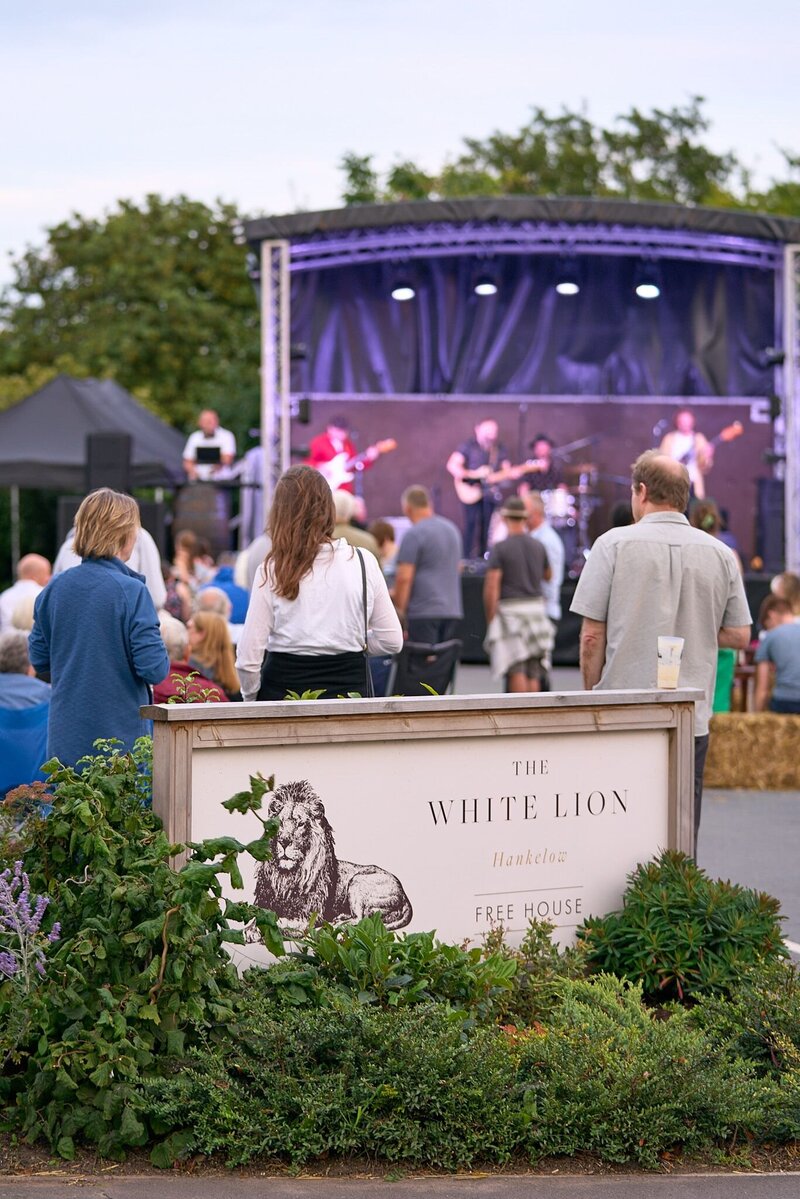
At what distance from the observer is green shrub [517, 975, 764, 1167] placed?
4.02 metres

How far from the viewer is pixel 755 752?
10711mm

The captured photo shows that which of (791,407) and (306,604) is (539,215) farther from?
(306,604)

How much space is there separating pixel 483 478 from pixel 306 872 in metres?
14.0

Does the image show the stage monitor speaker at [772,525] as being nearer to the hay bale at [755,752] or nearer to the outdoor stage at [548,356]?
the outdoor stage at [548,356]

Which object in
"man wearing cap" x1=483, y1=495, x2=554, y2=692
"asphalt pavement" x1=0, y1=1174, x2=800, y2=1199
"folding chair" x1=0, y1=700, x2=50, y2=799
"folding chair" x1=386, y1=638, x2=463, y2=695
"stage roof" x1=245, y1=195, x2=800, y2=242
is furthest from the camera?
"stage roof" x1=245, y1=195, x2=800, y2=242

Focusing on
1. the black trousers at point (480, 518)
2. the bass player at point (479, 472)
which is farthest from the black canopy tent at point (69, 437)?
the black trousers at point (480, 518)

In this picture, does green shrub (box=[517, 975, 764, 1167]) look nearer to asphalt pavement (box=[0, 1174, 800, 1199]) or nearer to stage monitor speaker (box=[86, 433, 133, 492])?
asphalt pavement (box=[0, 1174, 800, 1199])

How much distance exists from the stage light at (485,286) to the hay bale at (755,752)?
871cm

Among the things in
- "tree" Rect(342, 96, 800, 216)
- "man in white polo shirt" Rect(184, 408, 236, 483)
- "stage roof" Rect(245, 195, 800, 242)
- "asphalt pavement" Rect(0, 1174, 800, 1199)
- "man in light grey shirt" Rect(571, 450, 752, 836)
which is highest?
"tree" Rect(342, 96, 800, 216)

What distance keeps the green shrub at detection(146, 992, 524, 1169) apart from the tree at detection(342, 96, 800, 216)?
41.9m

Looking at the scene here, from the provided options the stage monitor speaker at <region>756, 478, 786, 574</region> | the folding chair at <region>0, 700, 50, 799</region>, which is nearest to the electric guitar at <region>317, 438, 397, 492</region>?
the stage monitor speaker at <region>756, 478, 786, 574</region>

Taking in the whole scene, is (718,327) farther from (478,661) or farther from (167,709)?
(167,709)

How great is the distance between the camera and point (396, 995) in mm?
4344

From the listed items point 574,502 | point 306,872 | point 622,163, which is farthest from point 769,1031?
point 622,163
